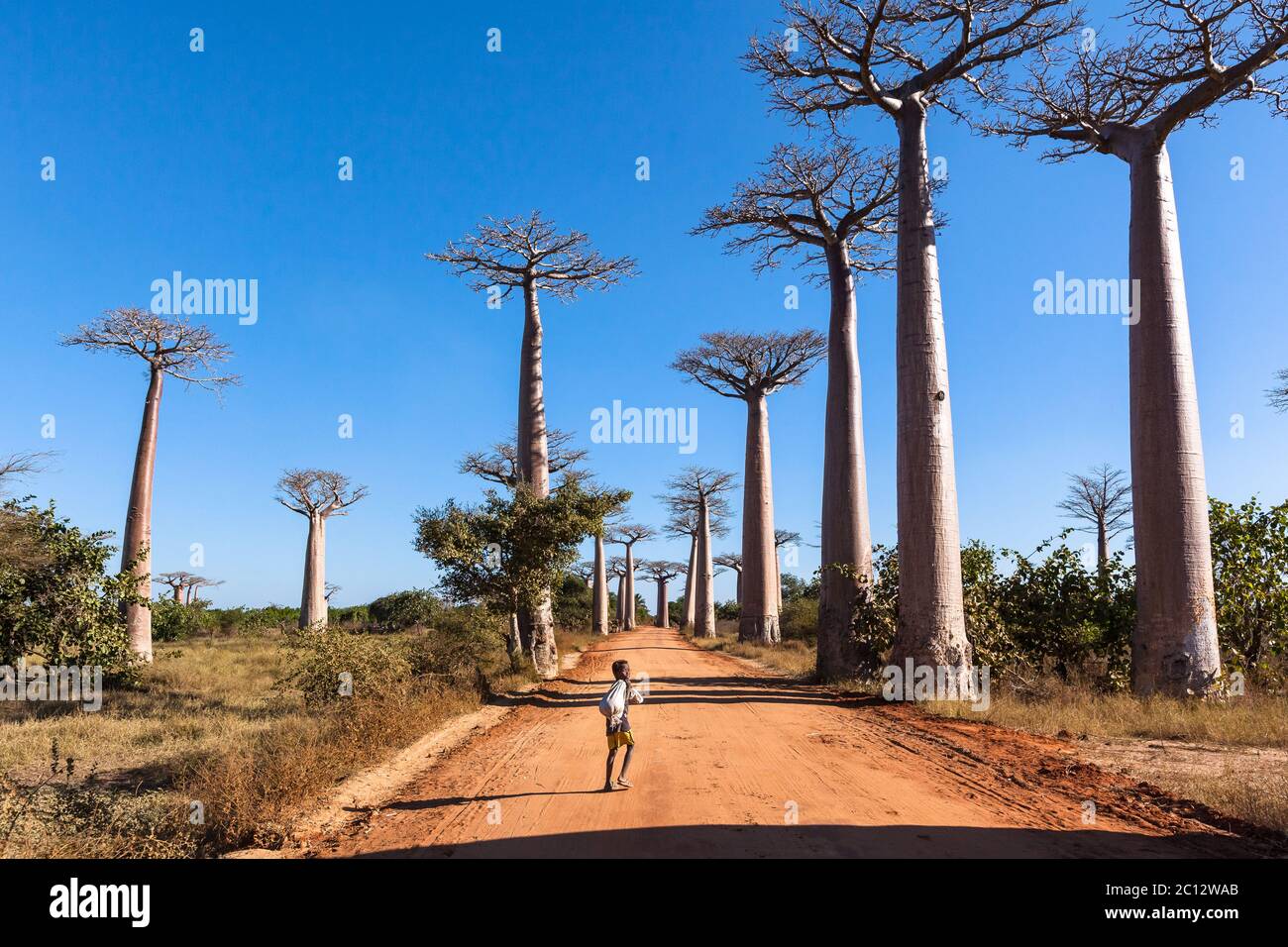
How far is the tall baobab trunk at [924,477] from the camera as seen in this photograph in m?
10.9

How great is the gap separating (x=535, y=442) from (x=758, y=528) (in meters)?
10.7

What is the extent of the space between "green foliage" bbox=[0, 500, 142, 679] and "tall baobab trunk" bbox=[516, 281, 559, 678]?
6.83m

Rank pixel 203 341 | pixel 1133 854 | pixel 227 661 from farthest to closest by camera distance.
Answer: pixel 227 661
pixel 203 341
pixel 1133 854

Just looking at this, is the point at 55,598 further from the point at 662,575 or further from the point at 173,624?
the point at 662,575

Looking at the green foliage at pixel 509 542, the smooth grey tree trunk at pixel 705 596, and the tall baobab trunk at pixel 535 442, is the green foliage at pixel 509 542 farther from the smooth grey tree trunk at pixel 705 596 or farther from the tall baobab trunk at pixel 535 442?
the smooth grey tree trunk at pixel 705 596

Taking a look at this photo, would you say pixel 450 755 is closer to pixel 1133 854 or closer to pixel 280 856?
pixel 280 856

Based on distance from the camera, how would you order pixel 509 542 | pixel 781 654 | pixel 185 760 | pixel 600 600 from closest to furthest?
pixel 185 760
pixel 509 542
pixel 781 654
pixel 600 600

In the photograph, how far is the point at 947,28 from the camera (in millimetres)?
12062

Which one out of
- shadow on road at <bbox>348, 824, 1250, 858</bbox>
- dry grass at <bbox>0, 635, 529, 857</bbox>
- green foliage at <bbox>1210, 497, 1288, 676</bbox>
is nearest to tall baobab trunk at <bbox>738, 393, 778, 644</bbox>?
dry grass at <bbox>0, 635, 529, 857</bbox>

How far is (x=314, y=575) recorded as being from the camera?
1228 inches

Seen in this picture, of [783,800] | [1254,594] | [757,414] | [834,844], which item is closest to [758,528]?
[757,414]
